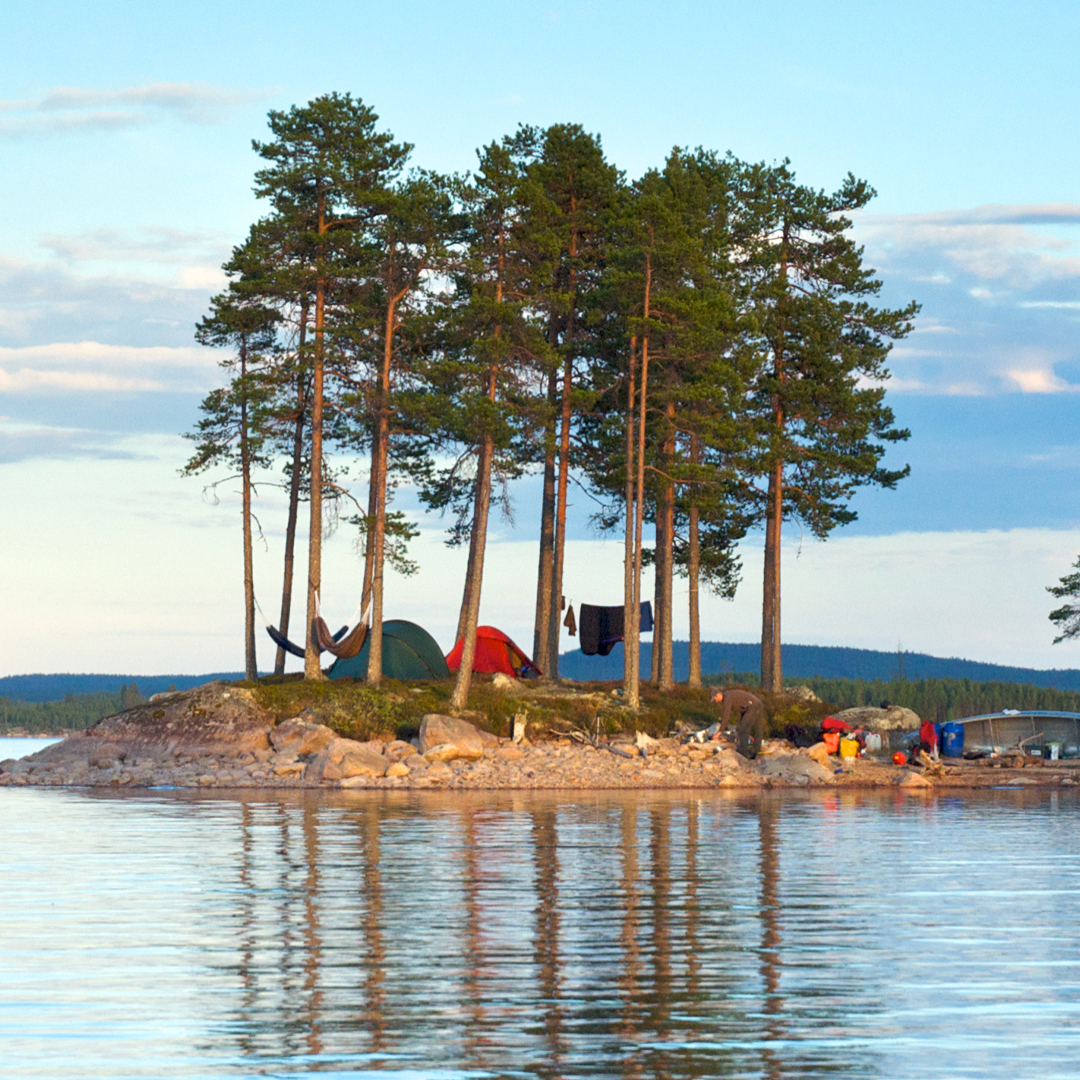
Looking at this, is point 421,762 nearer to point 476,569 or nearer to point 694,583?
point 476,569

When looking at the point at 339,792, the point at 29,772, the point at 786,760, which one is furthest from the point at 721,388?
the point at 29,772

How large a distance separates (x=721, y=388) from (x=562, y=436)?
5.25 metres

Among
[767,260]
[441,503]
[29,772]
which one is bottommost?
[29,772]

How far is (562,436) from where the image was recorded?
4606 cm

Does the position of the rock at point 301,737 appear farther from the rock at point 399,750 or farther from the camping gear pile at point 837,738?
the camping gear pile at point 837,738

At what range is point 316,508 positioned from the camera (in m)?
42.7

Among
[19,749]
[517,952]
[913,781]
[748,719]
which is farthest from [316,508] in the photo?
[19,749]

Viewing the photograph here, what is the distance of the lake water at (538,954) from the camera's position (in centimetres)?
792

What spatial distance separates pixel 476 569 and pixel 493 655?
291 inches

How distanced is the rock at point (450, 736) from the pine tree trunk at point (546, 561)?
947 centimetres

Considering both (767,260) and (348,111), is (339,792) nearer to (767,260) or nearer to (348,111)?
(348,111)

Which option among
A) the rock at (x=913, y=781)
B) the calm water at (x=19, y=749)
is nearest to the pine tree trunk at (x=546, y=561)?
the rock at (x=913, y=781)

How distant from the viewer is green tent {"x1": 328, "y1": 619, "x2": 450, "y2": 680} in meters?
46.0

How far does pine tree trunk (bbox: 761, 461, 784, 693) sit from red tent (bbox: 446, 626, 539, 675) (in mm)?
8632
